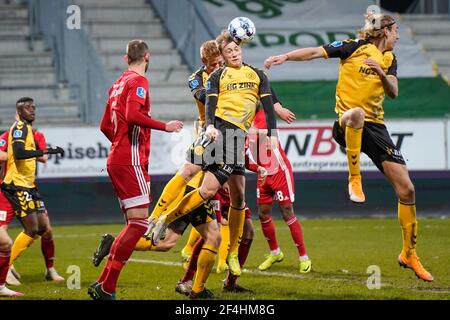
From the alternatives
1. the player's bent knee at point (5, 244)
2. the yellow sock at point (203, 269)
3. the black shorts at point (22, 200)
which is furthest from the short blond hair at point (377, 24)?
the black shorts at point (22, 200)

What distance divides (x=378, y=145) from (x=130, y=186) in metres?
2.85

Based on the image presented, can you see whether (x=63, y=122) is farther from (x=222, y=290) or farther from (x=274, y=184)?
(x=222, y=290)

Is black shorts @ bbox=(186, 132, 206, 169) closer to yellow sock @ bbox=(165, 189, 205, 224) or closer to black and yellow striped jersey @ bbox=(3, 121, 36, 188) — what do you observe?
yellow sock @ bbox=(165, 189, 205, 224)

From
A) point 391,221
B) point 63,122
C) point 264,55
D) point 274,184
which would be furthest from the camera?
point 264,55

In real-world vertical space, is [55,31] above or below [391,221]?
above

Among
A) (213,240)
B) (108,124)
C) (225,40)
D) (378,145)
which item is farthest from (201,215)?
(378,145)

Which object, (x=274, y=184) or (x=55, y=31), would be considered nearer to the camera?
(x=274, y=184)

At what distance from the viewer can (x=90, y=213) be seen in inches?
787

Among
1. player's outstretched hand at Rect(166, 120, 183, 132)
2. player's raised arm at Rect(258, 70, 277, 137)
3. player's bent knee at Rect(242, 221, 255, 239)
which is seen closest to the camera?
player's outstretched hand at Rect(166, 120, 183, 132)

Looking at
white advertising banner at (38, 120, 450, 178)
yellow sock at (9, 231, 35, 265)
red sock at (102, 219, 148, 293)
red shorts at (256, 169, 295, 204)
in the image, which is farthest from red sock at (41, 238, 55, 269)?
white advertising banner at (38, 120, 450, 178)

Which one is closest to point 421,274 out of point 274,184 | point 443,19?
point 274,184

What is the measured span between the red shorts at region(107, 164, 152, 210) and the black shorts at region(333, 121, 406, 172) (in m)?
2.66

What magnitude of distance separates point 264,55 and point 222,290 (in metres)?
17.1

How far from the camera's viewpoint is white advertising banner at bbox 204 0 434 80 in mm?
26172
